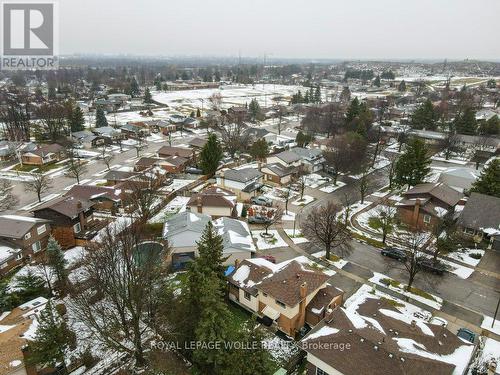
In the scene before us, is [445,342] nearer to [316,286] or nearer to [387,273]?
[316,286]

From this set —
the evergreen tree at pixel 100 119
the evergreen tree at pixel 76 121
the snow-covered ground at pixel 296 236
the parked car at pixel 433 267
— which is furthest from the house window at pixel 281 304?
the evergreen tree at pixel 100 119

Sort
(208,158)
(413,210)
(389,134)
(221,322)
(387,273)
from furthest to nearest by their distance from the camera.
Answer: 1. (389,134)
2. (208,158)
3. (413,210)
4. (387,273)
5. (221,322)

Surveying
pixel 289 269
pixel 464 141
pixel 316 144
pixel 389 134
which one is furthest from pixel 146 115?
pixel 289 269

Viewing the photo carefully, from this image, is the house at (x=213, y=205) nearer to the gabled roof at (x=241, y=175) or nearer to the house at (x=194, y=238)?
the house at (x=194, y=238)

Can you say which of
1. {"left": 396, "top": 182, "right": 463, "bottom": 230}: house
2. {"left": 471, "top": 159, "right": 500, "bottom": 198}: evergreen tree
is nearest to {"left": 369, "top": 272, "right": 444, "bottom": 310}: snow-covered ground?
{"left": 396, "top": 182, "right": 463, "bottom": 230}: house

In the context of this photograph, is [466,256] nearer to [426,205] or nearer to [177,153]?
[426,205]
